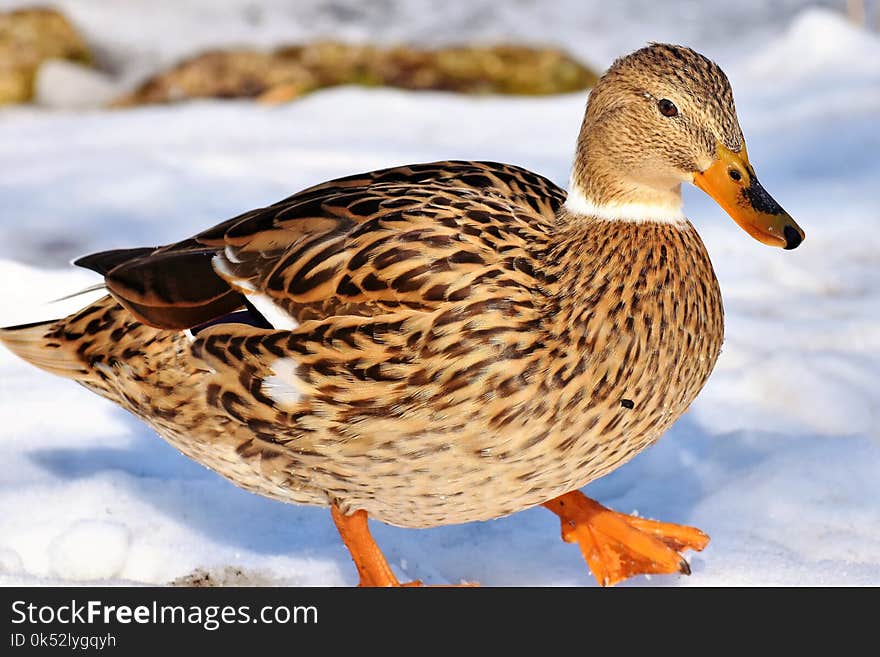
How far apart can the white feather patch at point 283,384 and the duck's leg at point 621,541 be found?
100 cm

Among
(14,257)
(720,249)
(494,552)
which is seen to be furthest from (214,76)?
(494,552)

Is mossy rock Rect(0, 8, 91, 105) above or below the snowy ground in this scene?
above

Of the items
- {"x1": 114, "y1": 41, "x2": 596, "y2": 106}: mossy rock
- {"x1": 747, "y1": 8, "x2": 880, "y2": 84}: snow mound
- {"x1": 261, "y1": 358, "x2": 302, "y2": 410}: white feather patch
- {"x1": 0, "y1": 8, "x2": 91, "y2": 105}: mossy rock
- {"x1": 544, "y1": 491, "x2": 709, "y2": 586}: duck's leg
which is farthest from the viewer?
{"x1": 114, "y1": 41, "x2": 596, "y2": 106}: mossy rock

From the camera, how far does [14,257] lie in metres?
5.25

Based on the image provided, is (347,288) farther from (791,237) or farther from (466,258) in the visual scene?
(791,237)

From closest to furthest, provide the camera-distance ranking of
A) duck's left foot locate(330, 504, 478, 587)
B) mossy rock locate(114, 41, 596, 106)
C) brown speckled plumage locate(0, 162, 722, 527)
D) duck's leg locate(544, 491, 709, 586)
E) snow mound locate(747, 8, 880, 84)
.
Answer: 1. brown speckled plumage locate(0, 162, 722, 527)
2. duck's left foot locate(330, 504, 478, 587)
3. duck's leg locate(544, 491, 709, 586)
4. snow mound locate(747, 8, 880, 84)
5. mossy rock locate(114, 41, 596, 106)

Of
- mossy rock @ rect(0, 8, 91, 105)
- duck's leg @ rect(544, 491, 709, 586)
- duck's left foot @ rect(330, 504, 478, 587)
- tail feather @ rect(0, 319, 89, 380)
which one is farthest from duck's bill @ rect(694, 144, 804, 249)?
mossy rock @ rect(0, 8, 91, 105)

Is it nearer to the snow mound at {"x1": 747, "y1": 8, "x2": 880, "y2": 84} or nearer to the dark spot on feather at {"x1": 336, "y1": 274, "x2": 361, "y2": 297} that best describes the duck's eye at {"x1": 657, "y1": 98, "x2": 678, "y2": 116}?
the dark spot on feather at {"x1": 336, "y1": 274, "x2": 361, "y2": 297}

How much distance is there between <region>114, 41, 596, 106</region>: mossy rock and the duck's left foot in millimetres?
4809

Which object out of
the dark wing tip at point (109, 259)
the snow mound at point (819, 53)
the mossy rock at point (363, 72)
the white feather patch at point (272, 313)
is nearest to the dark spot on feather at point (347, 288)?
the white feather patch at point (272, 313)

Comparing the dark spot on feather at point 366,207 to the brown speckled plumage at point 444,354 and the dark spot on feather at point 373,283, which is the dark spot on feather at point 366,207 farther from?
the dark spot on feather at point 373,283

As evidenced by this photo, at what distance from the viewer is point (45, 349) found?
3.45m

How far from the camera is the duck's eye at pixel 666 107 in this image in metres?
2.85

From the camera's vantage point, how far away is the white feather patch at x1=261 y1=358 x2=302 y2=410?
2.92 metres
